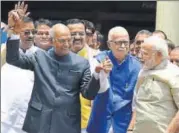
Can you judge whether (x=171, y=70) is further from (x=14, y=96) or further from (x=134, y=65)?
(x=14, y=96)

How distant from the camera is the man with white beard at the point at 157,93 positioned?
518 centimetres

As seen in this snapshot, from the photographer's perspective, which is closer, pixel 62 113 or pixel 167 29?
pixel 62 113

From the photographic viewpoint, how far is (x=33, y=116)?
5738 mm

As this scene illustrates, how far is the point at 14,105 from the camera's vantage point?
248 inches

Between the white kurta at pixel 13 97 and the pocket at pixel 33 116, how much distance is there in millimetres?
514

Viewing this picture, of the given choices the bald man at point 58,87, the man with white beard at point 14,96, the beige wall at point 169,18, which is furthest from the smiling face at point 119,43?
the beige wall at point 169,18

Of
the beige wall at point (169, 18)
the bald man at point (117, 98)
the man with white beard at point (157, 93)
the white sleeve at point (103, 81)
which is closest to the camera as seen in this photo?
the man with white beard at point (157, 93)

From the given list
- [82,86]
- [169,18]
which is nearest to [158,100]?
[82,86]

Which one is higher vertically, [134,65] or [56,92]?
[134,65]

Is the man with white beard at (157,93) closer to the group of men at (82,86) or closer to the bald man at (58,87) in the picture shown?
the group of men at (82,86)

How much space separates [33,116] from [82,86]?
0.52 m

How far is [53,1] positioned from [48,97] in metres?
8.32

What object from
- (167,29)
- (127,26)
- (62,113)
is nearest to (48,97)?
(62,113)

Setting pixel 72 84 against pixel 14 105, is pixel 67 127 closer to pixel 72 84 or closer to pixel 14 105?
pixel 72 84
